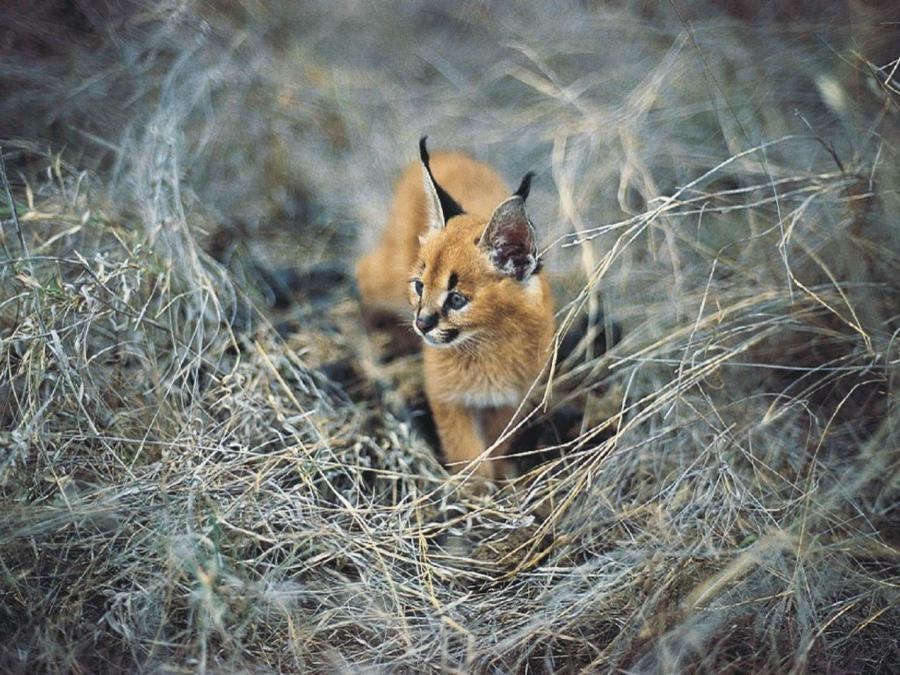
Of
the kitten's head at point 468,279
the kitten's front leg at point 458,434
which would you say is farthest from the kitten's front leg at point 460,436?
the kitten's head at point 468,279

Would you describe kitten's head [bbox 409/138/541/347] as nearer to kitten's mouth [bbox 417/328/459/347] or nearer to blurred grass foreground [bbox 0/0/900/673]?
kitten's mouth [bbox 417/328/459/347]

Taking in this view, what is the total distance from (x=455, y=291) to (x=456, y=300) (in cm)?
3

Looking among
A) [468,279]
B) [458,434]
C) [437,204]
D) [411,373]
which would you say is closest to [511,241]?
[468,279]

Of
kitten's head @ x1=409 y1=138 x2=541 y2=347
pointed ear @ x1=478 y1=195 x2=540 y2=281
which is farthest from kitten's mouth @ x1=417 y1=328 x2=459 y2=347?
pointed ear @ x1=478 y1=195 x2=540 y2=281

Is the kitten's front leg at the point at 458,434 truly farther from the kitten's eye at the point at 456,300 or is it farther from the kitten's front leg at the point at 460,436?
the kitten's eye at the point at 456,300

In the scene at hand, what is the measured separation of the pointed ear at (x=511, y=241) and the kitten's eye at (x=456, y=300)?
14 cm

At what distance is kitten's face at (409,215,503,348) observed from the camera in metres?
2.27

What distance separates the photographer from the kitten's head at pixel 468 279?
2.25 m

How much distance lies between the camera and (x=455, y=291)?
2.27 meters

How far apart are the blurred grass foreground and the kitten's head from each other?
0.23 m

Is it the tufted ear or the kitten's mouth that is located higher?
the tufted ear

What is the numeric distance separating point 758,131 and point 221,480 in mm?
2643

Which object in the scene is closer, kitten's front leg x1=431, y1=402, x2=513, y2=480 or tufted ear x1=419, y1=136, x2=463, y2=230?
tufted ear x1=419, y1=136, x2=463, y2=230

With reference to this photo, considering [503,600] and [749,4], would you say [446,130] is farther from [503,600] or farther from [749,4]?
[503,600]
